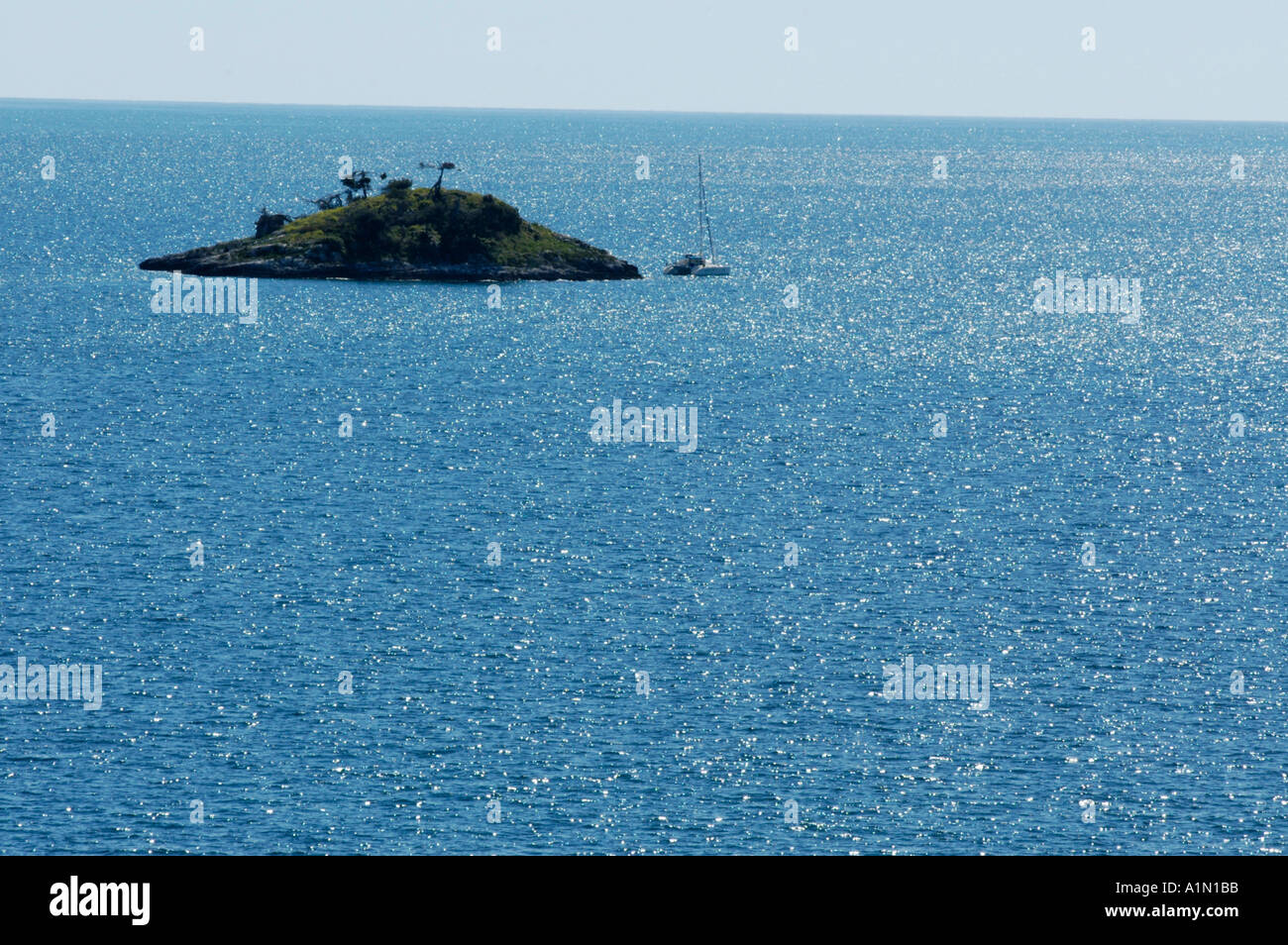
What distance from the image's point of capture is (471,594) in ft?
297

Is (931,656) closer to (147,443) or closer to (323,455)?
(323,455)

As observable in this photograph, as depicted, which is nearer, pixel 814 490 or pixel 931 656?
pixel 931 656

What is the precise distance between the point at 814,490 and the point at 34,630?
2248 inches

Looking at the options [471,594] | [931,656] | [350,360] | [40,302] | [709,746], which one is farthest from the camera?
[40,302]

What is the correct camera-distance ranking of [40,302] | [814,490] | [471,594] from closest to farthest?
[471,594] < [814,490] < [40,302]

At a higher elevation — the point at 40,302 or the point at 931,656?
the point at 40,302

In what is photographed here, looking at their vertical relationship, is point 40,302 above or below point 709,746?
above

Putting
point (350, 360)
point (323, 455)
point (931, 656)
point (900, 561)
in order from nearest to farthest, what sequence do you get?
point (931, 656)
point (900, 561)
point (323, 455)
point (350, 360)

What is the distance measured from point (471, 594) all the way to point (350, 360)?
A: 81.4 m

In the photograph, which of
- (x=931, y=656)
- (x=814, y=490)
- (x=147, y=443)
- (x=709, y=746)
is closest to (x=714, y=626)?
(x=931, y=656)
